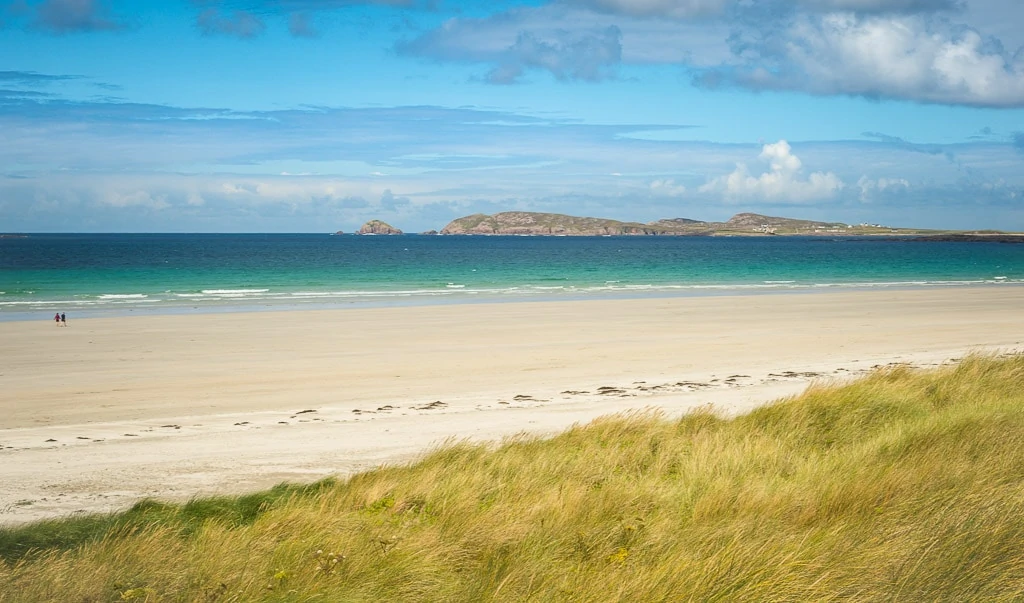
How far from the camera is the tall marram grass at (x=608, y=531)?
14.4 feet

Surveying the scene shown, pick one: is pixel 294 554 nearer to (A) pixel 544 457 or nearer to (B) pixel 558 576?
(B) pixel 558 576

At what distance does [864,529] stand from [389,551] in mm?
2848

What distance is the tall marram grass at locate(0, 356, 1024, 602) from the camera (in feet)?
14.4

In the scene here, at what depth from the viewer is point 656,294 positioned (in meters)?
44.3

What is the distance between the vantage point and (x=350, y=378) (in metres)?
16.5

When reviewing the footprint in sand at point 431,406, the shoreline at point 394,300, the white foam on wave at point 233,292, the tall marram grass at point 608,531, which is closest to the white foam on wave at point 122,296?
the shoreline at point 394,300

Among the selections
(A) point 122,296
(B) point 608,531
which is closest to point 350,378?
(B) point 608,531

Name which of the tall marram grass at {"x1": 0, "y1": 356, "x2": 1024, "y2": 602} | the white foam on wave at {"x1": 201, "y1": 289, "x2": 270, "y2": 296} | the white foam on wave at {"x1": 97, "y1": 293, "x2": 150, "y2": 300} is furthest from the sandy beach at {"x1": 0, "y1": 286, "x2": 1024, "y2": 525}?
the white foam on wave at {"x1": 201, "y1": 289, "x2": 270, "y2": 296}

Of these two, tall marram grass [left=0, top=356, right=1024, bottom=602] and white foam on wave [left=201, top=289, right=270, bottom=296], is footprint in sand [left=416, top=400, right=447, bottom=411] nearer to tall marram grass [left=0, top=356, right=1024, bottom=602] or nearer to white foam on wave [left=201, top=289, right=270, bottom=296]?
tall marram grass [left=0, top=356, right=1024, bottom=602]

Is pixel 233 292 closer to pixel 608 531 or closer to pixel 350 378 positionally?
pixel 350 378

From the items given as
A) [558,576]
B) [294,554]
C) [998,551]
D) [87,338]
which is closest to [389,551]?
[294,554]

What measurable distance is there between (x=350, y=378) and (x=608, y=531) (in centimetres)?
1166

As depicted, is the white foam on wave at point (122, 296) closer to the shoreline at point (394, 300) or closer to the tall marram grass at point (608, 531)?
the shoreline at point (394, 300)

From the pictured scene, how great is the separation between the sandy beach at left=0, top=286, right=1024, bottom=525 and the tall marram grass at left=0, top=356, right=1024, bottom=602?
81.1 inches
